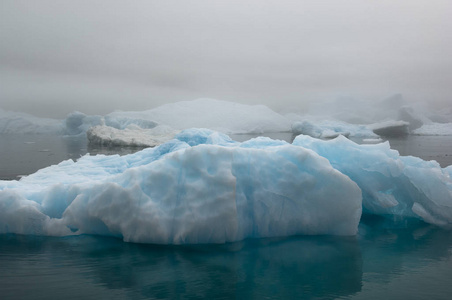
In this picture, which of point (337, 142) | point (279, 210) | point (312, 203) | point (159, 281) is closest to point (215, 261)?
point (159, 281)

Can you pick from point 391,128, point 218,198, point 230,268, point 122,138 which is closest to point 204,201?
point 218,198

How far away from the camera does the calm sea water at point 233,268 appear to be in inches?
157

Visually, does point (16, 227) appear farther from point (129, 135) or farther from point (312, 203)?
point (129, 135)

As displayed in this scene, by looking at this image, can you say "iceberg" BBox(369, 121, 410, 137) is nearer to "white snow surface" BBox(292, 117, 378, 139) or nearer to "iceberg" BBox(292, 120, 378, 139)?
"white snow surface" BBox(292, 117, 378, 139)

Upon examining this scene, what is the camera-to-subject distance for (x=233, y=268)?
180 inches

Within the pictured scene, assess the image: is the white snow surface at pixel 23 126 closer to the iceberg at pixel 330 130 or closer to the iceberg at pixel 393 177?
the iceberg at pixel 330 130

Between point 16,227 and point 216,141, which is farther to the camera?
point 216,141

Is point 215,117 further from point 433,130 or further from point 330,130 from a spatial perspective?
point 433,130

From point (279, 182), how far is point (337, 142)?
1651mm

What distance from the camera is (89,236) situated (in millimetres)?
5738

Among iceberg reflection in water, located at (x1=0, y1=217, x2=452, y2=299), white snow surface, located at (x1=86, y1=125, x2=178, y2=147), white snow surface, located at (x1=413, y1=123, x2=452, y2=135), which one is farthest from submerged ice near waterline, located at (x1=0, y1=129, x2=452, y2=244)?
white snow surface, located at (x1=413, y1=123, x2=452, y2=135)

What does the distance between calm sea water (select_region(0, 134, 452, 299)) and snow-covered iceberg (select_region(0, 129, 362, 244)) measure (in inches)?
7.7

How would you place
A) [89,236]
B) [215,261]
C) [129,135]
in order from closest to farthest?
1. [215,261]
2. [89,236]
3. [129,135]

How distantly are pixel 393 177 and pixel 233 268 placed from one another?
3.58 m
